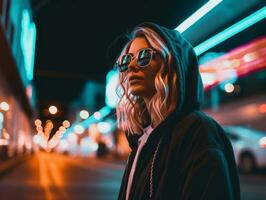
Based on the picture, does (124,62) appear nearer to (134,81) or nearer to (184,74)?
(134,81)

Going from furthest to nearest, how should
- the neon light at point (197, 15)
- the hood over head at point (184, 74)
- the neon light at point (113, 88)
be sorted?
the neon light at point (197, 15), the neon light at point (113, 88), the hood over head at point (184, 74)

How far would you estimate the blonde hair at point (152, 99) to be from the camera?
1.24 meters

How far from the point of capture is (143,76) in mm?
1324

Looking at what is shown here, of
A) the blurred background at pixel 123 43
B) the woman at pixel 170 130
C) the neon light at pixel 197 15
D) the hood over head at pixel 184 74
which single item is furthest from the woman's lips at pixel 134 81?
the neon light at pixel 197 15

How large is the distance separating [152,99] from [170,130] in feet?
0.46

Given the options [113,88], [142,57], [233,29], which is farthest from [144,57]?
[233,29]

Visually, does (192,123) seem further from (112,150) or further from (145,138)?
(112,150)

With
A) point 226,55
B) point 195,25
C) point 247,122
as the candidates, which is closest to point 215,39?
point 195,25

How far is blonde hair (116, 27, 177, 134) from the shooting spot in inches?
48.7

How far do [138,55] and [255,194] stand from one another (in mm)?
6815

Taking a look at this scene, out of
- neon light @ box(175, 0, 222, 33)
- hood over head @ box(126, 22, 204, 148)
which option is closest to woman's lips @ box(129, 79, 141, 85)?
hood over head @ box(126, 22, 204, 148)

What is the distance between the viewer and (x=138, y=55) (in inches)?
52.6

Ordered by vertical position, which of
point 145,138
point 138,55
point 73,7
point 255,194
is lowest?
point 255,194

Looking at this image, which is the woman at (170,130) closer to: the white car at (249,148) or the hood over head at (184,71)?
the hood over head at (184,71)
